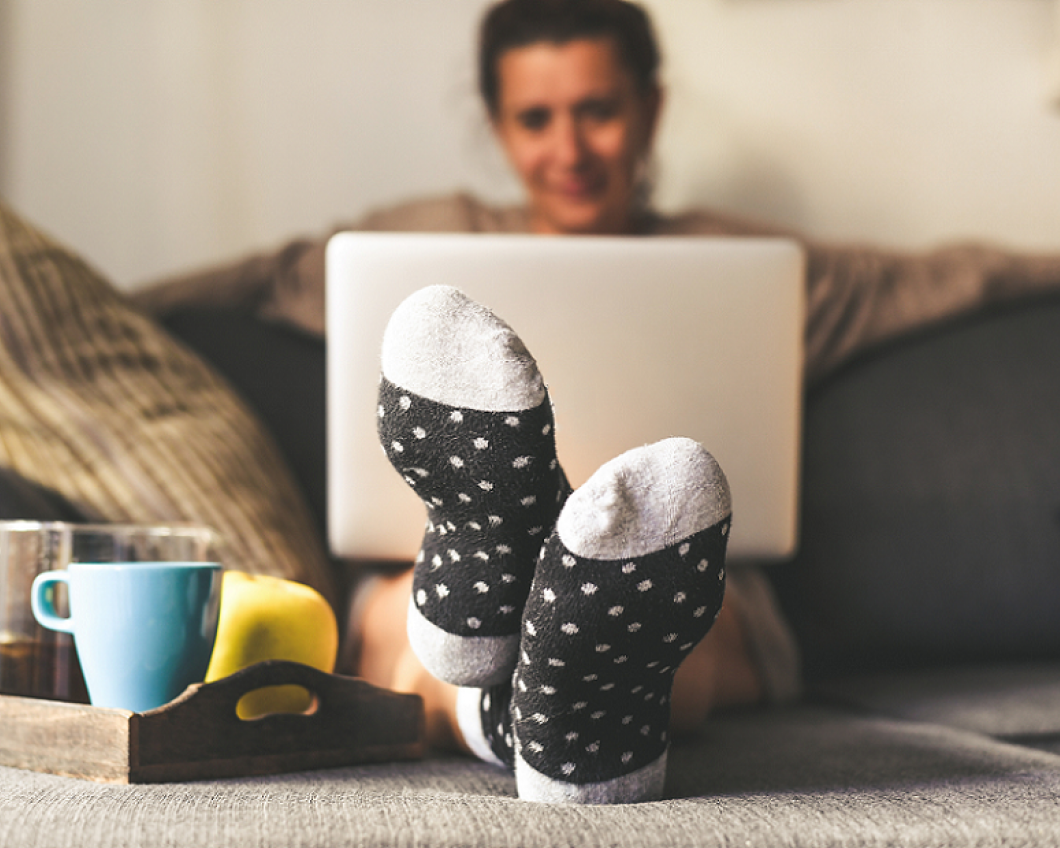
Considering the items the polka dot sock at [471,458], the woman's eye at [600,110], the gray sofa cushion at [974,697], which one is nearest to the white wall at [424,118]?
the woman's eye at [600,110]

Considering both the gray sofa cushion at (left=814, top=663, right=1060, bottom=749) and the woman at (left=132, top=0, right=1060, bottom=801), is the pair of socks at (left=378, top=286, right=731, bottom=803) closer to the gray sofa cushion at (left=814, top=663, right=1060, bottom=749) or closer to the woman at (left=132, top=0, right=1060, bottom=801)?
the gray sofa cushion at (left=814, top=663, right=1060, bottom=749)

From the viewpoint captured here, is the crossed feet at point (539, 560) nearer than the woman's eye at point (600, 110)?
Yes

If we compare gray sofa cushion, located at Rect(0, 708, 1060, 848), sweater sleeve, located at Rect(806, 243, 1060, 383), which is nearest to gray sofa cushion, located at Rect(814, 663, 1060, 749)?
gray sofa cushion, located at Rect(0, 708, 1060, 848)

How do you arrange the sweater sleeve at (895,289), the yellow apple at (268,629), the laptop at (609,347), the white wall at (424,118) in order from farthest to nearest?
1. the white wall at (424,118)
2. the sweater sleeve at (895,289)
3. the laptop at (609,347)
4. the yellow apple at (268,629)

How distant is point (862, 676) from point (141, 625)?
3.04 ft

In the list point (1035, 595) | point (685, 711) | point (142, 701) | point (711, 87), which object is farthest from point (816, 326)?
point (142, 701)

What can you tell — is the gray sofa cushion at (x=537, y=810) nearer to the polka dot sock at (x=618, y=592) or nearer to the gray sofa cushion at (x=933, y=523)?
the polka dot sock at (x=618, y=592)

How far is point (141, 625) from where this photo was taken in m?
0.61

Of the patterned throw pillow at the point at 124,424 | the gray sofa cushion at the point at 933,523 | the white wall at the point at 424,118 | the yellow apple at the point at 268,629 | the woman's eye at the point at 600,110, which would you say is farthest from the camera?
the white wall at the point at 424,118

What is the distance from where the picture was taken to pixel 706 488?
52 centimetres

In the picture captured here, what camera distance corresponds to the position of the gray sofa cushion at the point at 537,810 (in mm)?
484

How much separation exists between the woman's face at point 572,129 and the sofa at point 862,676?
0.41 m

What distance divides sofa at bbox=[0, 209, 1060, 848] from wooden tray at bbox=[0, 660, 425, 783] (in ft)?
0.05

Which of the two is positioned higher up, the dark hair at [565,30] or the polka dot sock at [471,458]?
the dark hair at [565,30]
